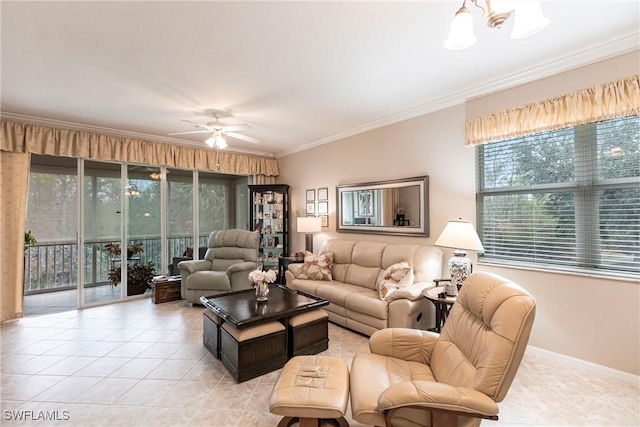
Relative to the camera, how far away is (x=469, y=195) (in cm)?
319

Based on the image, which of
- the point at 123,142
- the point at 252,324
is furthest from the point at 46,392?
the point at 123,142

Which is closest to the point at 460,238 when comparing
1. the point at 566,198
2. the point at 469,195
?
the point at 469,195

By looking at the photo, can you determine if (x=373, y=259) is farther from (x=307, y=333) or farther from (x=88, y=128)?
(x=88, y=128)

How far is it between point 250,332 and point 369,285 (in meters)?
1.80

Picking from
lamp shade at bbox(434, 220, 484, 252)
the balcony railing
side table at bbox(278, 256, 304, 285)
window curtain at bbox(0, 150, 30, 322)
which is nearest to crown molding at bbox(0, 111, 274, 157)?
window curtain at bbox(0, 150, 30, 322)

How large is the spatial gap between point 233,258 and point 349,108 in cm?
308

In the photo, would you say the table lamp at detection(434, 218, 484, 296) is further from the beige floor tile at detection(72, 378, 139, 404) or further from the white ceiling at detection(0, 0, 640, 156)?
the beige floor tile at detection(72, 378, 139, 404)

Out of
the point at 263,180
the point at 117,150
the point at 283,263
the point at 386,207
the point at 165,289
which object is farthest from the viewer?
the point at 263,180

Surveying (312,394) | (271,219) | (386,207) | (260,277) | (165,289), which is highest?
(386,207)

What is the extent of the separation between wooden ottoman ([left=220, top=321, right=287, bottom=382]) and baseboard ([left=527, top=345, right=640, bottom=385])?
2.44 m

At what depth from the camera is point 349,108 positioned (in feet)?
12.0

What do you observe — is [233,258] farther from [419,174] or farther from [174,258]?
[419,174]

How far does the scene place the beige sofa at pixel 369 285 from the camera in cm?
294

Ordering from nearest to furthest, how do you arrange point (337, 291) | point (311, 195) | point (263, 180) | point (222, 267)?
point (337, 291) → point (222, 267) → point (311, 195) → point (263, 180)
